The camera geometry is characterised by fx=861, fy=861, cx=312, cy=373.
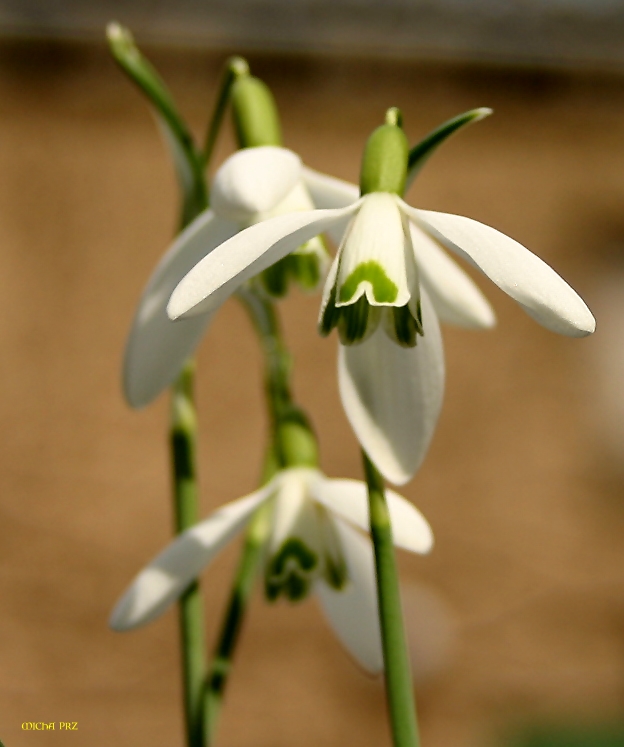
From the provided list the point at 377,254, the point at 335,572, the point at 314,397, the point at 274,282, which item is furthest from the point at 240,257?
the point at 314,397

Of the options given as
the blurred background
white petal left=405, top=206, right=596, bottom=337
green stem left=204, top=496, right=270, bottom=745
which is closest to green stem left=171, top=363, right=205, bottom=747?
green stem left=204, top=496, right=270, bottom=745

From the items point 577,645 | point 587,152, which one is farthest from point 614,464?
point 587,152

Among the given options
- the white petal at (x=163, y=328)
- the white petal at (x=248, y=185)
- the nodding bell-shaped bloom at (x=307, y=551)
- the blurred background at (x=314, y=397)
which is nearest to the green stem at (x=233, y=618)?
the nodding bell-shaped bloom at (x=307, y=551)

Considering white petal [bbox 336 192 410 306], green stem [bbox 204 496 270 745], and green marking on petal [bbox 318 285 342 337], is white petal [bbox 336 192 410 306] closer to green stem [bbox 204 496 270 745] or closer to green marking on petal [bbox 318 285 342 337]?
green marking on petal [bbox 318 285 342 337]

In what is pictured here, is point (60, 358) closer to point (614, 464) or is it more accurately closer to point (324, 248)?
point (614, 464)

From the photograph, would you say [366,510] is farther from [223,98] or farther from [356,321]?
[223,98]

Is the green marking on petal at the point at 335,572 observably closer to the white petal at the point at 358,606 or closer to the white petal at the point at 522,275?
the white petal at the point at 358,606
